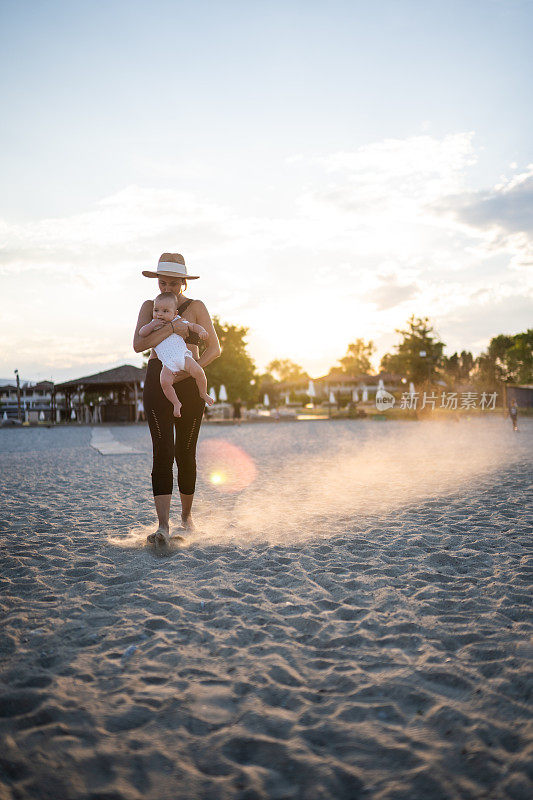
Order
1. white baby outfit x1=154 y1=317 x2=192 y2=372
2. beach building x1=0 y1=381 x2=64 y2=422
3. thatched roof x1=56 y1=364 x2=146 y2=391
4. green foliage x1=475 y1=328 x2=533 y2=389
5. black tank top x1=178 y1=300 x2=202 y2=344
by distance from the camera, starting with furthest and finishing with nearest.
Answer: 1. green foliage x1=475 y1=328 x2=533 y2=389
2. beach building x1=0 y1=381 x2=64 y2=422
3. thatched roof x1=56 y1=364 x2=146 y2=391
4. black tank top x1=178 y1=300 x2=202 y2=344
5. white baby outfit x1=154 y1=317 x2=192 y2=372

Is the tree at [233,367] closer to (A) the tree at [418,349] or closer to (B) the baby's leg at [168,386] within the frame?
(A) the tree at [418,349]

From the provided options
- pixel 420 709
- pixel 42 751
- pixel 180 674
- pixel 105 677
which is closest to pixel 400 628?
pixel 420 709

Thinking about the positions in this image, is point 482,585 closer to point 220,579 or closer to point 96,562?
point 220,579

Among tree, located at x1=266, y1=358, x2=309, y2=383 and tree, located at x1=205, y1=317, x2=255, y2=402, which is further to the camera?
tree, located at x1=266, y1=358, x2=309, y2=383

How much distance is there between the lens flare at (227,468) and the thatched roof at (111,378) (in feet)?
66.1

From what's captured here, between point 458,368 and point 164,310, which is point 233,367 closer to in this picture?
point 164,310

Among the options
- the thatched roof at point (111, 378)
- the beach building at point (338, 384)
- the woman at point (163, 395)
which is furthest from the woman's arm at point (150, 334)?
the beach building at point (338, 384)

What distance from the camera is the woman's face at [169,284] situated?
371 centimetres

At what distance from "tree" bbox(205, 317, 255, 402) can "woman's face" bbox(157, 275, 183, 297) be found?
36963 mm

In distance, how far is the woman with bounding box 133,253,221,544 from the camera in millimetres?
3633

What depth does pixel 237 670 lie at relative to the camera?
2.11 meters

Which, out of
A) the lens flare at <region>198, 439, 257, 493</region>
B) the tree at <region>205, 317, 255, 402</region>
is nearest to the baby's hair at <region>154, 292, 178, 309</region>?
the lens flare at <region>198, 439, 257, 493</region>

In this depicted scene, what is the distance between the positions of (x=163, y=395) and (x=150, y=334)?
47 cm

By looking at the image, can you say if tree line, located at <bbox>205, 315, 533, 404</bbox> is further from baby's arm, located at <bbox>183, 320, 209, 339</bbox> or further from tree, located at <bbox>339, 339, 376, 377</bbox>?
baby's arm, located at <bbox>183, 320, 209, 339</bbox>
